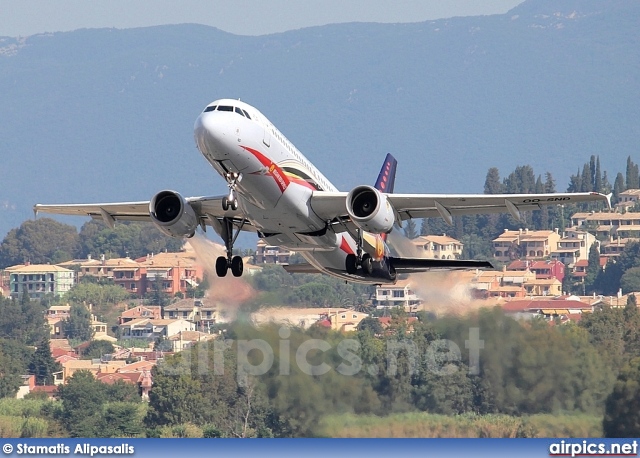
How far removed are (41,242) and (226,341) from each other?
138146mm

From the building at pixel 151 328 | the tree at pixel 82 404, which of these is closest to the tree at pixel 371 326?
the tree at pixel 82 404

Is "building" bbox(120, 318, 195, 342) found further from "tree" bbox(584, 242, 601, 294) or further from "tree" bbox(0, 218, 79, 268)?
"tree" bbox(0, 218, 79, 268)

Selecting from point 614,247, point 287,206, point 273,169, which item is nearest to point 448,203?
point 287,206

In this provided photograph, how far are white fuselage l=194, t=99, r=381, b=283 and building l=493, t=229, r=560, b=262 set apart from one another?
121m

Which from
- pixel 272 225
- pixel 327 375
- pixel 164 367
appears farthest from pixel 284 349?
pixel 272 225

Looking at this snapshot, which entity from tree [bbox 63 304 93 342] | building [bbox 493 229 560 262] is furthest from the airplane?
building [bbox 493 229 560 262]

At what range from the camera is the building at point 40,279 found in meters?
157

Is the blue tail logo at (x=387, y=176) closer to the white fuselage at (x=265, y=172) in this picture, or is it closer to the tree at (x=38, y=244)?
the white fuselage at (x=265, y=172)

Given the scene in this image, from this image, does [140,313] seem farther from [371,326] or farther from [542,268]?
[371,326]

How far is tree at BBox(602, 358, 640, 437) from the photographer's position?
5112cm

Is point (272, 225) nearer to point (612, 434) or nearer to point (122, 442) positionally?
point (612, 434)

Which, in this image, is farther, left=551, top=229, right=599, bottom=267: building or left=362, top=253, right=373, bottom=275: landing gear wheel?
left=551, top=229, right=599, bottom=267: building

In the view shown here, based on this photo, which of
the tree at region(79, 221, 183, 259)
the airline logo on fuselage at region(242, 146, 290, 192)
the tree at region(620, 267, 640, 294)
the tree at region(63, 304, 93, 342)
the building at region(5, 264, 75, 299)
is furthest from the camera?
the tree at region(79, 221, 183, 259)

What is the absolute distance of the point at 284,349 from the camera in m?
58.1
